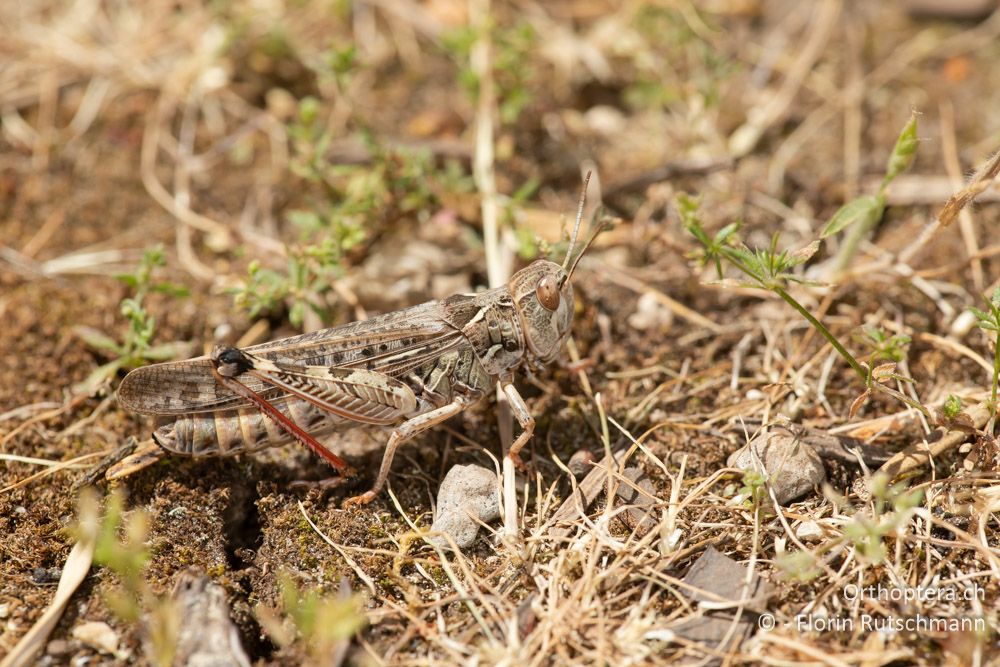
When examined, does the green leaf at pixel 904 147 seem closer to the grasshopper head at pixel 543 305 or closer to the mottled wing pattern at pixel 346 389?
the grasshopper head at pixel 543 305

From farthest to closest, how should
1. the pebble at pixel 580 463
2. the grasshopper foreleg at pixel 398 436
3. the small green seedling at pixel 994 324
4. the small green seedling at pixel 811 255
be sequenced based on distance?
the pebble at pixel 580 463 → the grasshopper foreleg at pixel 398 436 → the small green seedling at pixel 811 255 → the small green seedling at pixel 994 324

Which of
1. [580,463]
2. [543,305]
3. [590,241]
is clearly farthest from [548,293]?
[580,463]

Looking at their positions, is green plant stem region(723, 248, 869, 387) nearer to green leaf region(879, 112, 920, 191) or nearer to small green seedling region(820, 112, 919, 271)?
small green seedling region(820, 112, 919, 271)

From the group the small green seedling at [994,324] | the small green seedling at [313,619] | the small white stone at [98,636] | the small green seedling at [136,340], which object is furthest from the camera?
the small green seedling at [136,340]

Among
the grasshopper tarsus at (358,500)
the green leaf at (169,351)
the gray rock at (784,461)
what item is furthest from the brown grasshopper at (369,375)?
the gray rock at (784,461)

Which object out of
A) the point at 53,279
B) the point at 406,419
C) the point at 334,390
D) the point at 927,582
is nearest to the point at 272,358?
the point at 334,390

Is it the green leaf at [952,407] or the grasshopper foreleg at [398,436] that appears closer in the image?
the green leaf at [952,407]

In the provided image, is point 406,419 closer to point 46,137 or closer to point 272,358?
point 272,358
